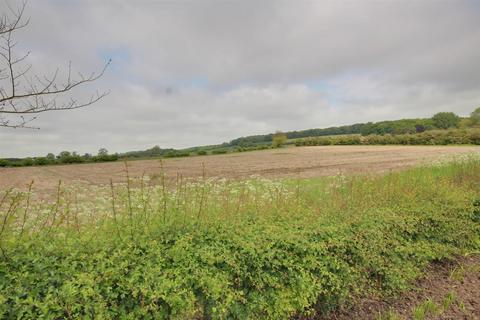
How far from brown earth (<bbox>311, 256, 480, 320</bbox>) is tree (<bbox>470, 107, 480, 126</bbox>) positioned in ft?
286

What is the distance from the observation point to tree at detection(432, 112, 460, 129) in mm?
80000

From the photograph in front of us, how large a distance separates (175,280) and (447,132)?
72975mm

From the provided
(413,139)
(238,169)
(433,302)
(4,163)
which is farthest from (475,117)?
(4,163)

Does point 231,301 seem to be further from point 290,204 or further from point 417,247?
point 417,247

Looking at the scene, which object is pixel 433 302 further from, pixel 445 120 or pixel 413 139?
pixel 445 120

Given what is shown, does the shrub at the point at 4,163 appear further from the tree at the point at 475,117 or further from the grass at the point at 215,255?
the tree at the point at 475,117

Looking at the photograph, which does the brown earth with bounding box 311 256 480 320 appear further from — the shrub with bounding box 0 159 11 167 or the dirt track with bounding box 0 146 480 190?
the shrub with bounding box 0 159 11 167

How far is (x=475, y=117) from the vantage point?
7644 centimetres

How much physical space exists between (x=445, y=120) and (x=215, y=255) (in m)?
99.1

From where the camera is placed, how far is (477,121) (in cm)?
7388

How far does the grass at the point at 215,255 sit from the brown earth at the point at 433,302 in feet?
0.60

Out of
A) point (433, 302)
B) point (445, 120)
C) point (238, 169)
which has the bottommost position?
point (238, 169)

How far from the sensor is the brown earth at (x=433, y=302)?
3932mm

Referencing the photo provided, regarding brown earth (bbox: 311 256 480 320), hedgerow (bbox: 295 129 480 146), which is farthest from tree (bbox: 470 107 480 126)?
brown earth (bbox: 311 256 480 320)
